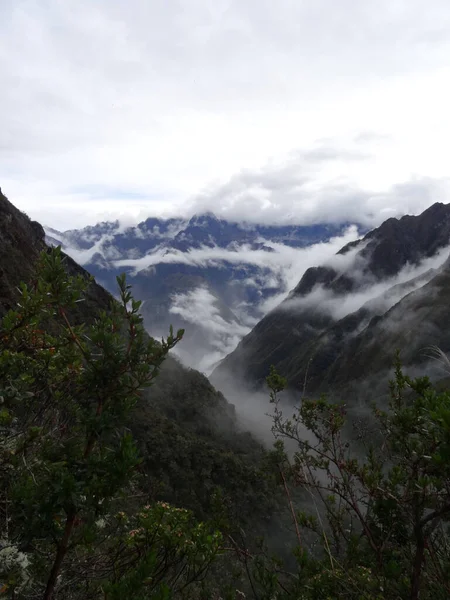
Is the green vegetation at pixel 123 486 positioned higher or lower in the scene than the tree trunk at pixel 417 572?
higher

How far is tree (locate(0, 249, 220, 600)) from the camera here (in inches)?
127

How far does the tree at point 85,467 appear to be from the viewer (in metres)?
3.23

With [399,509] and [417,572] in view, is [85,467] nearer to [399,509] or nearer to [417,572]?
[417,572]

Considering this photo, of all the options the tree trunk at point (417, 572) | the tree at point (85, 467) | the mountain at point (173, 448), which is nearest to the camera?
the tree at point (85, 467)

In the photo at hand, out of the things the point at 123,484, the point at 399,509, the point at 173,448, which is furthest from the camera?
the point at 173,448

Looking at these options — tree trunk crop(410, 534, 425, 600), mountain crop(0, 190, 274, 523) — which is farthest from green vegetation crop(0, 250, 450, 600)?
mountain crop(0, 190, 274, 523)

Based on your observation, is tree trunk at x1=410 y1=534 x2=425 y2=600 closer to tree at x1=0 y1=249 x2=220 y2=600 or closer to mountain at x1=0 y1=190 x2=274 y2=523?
tree at x1=0 y1=249 x2=220 y2=600

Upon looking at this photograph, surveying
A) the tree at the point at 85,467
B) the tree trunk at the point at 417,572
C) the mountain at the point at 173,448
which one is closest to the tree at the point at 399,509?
the tree trunk at the point at 417,572

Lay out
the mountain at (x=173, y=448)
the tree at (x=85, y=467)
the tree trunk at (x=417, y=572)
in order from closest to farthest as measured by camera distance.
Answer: the tree at (x=85, y=467)
the tree trunk at (x=417, y=572)
the mountain at (x=173, y=448)

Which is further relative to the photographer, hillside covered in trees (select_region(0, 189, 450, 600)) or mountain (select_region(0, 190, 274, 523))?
mountain (select_region(0, 190, 274, 523))

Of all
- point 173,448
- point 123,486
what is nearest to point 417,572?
point 123,486

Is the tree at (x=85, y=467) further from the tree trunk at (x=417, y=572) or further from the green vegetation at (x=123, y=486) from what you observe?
the tree trunk at (x=417, y=572)

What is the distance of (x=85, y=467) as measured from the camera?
3348mm

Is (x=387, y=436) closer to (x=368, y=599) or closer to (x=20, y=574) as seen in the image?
(x=368, y=599)
